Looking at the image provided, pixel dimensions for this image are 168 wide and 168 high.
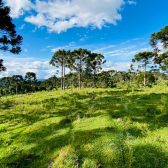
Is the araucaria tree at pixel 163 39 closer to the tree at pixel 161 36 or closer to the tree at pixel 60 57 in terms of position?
the tree at pixel 161 36

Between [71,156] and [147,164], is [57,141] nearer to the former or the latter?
[71,156]

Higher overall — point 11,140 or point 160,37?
point 160,37

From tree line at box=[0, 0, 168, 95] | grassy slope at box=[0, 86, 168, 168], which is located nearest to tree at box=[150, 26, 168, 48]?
tree line at box=[0, 0, 168, 95]

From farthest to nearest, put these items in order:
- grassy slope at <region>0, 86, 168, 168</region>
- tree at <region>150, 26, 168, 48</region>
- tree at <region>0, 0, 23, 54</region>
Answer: tree at <region>150, 26, 168, 48</region> < tree at <region>0, 0, 23, 54</region> < grassy slope at <region>0, 86, 168, 168</region>

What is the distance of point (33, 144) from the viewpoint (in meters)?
3.61

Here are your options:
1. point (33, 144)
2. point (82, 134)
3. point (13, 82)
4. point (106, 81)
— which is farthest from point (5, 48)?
point (13, 82)

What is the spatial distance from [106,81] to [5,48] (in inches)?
1958

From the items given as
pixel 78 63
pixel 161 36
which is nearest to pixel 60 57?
pixel 78 63

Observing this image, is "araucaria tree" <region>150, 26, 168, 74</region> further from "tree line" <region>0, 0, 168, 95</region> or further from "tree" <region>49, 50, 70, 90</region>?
"tree" <region>49, 50, 70, 90</region>

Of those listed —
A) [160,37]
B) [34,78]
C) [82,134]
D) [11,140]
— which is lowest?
[11,140]

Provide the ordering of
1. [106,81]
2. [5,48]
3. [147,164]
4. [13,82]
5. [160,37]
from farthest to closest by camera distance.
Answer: [13,82] < [106,81] < [160,37] < [5,48] < [147,164]

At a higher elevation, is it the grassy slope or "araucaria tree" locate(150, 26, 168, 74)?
"araucaria tree" locate(150, 26, 168, 74)

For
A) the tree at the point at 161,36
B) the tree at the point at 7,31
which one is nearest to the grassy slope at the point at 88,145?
the tree at the point at 7,31

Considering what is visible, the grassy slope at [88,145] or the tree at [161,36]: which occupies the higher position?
the tree at [161,36]
